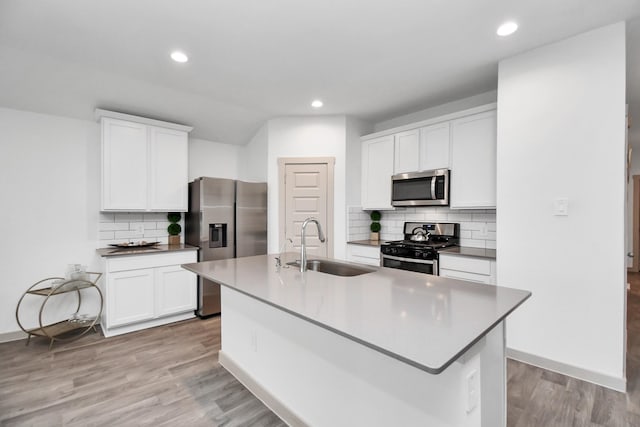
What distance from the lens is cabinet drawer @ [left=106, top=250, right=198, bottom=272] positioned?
311 cm

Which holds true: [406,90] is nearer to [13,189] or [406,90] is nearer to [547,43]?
[547,43]

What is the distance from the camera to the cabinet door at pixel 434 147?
3.31 metres

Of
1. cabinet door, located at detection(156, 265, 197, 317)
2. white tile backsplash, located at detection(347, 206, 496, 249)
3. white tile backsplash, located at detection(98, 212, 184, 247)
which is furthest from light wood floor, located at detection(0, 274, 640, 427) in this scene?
white tile backsplash, located at detection(347, 206, 496, 249)

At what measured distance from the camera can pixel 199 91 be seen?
3.32 metres

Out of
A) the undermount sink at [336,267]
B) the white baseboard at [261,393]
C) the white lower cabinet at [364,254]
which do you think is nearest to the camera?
the white baseboard at [261,393]

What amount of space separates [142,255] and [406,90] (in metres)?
3.42

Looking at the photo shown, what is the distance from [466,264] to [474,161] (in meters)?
1.07

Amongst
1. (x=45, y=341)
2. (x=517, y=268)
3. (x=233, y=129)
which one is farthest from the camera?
(x=233, y=129)

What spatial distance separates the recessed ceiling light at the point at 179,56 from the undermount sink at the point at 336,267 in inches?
77.4

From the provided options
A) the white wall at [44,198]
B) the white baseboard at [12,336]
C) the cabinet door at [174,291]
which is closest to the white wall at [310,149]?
the cabinet door at [174,291]

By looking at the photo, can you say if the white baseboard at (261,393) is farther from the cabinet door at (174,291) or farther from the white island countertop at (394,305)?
the cabinet door at (174,291)

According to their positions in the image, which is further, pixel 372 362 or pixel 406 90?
pixel 406 90

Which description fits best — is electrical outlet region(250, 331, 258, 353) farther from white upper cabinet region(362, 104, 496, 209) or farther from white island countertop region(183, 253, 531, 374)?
white upper cabinet region(362, 104, 496, 209)

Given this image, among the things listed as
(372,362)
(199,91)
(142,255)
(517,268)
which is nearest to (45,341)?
(142,255)
